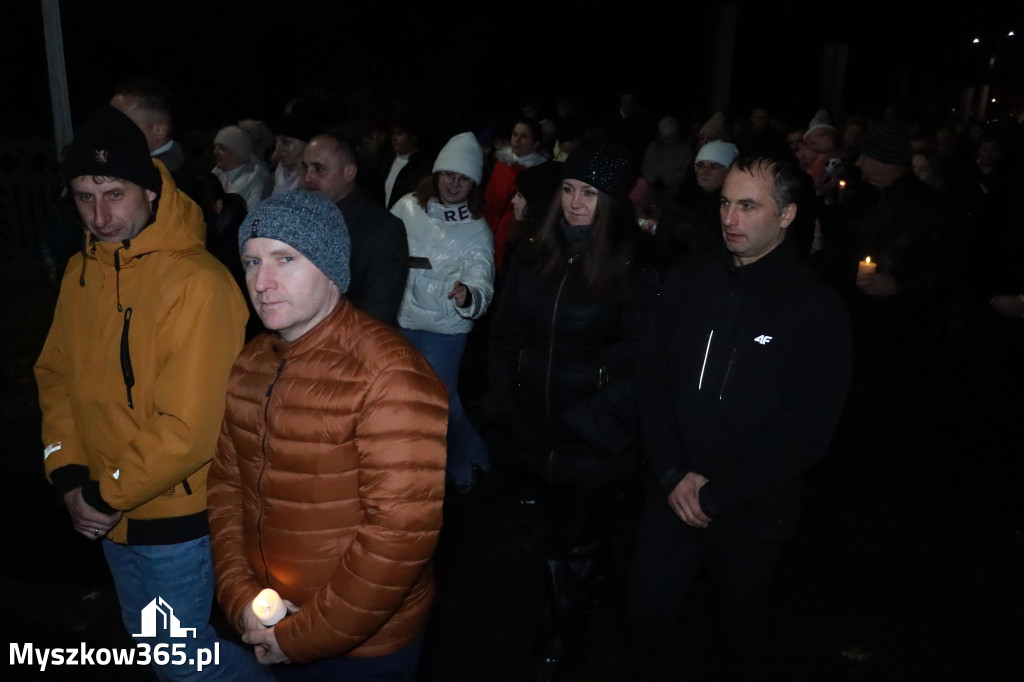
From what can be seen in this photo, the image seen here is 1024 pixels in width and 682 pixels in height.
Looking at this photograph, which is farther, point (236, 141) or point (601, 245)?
point (236, 141)

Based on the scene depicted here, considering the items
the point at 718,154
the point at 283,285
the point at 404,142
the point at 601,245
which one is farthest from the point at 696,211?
the point at 283,285

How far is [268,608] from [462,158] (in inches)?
141

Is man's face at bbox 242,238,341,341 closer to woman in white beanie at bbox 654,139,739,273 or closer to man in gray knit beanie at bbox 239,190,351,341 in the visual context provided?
man in gray knit beanie at bbox 239,190,351,341

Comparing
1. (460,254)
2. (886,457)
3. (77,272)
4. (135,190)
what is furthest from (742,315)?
(886,457)

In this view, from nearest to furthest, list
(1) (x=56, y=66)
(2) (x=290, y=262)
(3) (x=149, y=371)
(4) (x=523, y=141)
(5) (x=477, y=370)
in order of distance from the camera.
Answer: (2) (x=290, y=262) → (3) (x=149, y=371) → (1) (x=56, y=66) → (5) (x=477, y=370) → (4) (x=523, y=141)

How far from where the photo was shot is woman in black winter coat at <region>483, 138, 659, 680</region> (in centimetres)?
365

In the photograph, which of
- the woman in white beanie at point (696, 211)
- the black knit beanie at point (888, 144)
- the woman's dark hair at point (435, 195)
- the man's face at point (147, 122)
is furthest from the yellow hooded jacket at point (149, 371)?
the black knit beanie at point (888, 144)

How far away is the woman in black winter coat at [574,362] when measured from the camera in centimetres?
365

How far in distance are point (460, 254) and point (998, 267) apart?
3.90 m

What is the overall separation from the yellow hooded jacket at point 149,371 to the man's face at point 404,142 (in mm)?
5512

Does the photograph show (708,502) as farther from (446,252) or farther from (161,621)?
(446,252)

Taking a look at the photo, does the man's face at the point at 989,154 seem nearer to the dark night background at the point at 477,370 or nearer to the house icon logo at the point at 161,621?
the dark night background at the point at 477,370

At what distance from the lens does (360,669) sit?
2.65 m

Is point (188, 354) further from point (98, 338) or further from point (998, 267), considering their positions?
point (998, 267)
